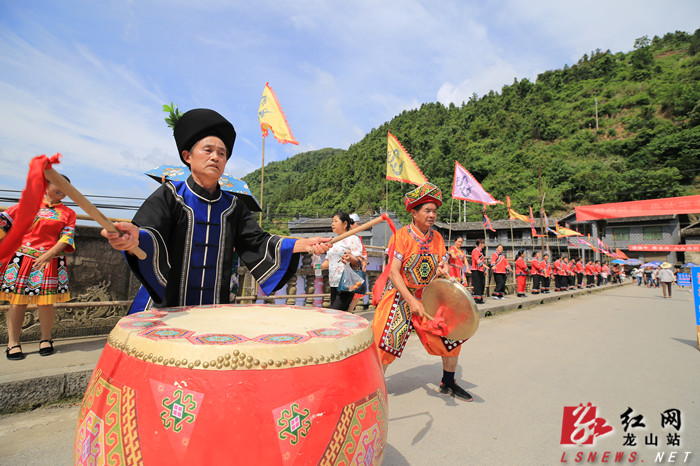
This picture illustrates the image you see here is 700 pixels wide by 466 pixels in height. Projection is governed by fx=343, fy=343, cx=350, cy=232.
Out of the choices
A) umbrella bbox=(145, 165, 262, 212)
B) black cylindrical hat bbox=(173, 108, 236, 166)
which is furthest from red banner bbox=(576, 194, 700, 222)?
black cylindrical hat bbox=(173, 108, 236, 166)

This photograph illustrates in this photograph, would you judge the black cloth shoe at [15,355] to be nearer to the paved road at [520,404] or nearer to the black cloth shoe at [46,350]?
the black cloth shoe at [46,350]

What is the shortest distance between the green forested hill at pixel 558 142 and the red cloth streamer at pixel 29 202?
3783 cm

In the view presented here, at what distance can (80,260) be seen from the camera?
3949mm

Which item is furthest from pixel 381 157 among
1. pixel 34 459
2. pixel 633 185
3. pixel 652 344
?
pixel 34 459

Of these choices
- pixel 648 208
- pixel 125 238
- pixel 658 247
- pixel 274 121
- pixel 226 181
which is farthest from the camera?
pixel 658 247

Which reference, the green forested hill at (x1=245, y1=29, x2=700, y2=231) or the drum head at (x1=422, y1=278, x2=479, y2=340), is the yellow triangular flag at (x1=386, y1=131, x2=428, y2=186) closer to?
the drum head at (x1=422, y1=278, x2=479, y2=340)

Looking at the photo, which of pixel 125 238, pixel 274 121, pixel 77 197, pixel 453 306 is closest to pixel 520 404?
pixel 453 306

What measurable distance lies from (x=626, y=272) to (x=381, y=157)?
37.4 meters

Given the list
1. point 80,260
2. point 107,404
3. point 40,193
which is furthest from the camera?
point 80,260

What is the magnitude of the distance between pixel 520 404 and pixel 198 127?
128 inches

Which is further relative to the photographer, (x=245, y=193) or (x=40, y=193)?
(x=245, y=193)

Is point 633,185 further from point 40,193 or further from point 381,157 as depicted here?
point 40,193

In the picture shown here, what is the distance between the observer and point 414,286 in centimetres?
299

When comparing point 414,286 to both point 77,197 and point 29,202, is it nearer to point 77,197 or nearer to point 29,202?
point 77,197
